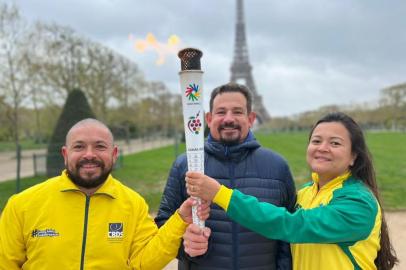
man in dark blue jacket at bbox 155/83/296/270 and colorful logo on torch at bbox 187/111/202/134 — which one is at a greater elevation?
colorful logo on torch at bbox 187/111/202/134

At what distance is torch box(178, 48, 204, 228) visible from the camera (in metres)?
2.46

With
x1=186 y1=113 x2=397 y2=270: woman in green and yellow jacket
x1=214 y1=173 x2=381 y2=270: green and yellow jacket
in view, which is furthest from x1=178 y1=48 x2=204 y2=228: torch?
x1=214 y1=173 x2=381 y2=270: green and yellow jacket

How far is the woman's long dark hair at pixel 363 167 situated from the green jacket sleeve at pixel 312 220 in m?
0.29

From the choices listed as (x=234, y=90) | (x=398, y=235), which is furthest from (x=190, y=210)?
(x=398, y=235)

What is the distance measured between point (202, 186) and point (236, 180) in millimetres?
563

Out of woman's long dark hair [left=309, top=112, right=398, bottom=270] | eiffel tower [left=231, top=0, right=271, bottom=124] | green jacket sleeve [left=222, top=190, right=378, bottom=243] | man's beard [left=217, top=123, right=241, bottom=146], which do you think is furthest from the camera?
eiffel tower [left=231, top=0, right=271, bottom=124]

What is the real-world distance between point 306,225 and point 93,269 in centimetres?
143

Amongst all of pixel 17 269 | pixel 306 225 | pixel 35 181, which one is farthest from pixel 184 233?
pixel 35 181

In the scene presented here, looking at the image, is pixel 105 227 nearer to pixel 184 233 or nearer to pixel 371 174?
pixel 184 233

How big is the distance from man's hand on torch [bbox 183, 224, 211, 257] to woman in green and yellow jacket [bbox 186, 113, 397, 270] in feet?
0.75

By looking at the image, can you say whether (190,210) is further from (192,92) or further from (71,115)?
(71,115)

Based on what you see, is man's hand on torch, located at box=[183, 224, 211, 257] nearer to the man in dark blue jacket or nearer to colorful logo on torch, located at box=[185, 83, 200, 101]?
the man in dark blue jacket

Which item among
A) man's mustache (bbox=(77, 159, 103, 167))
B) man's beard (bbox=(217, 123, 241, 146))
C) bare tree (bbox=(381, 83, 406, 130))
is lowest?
man's mustache (bbox=(77, 159, 103, 167))

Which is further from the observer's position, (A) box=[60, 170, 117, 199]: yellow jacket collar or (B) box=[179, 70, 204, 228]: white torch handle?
(A) box=[60, 170, 117, 199]: yellow jacket collar
